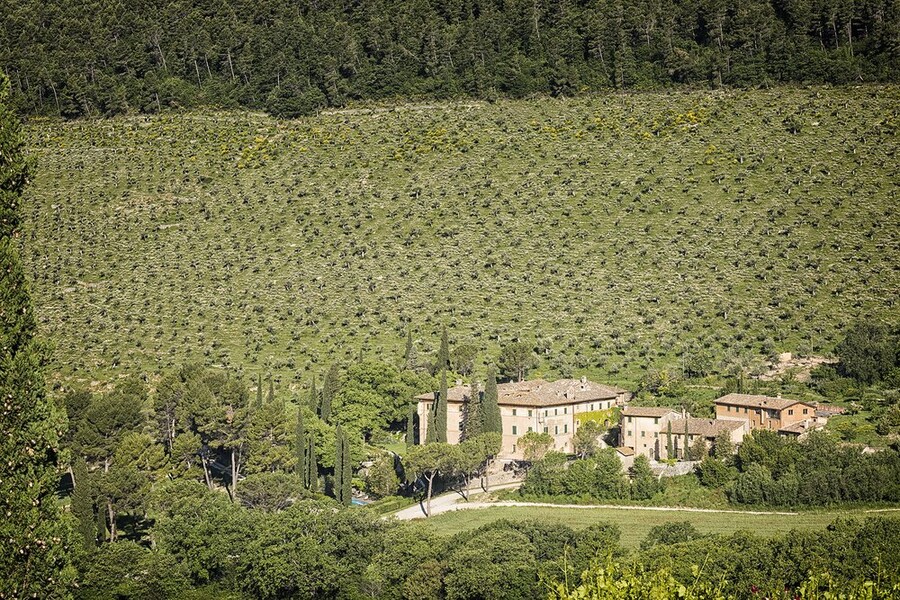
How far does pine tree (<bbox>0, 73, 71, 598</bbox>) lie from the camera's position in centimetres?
1944

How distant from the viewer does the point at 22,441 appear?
781 inches

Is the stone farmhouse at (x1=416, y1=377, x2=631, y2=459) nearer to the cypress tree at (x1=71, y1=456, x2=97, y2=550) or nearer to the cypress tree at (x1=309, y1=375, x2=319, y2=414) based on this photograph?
the cypress tree at (x1=309, y1=375, x2=319, y2=414)

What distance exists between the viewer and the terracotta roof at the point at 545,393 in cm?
7319

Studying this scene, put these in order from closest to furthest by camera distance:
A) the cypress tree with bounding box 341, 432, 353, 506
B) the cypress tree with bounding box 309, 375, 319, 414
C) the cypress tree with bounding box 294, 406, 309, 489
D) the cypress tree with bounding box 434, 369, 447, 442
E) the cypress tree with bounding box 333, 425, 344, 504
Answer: the cypress tree with bounding box 341, 432, 353, 506 → the cypress tree with bounding box 333, 425, 344, 504 → the cypress tree with bounding box 294, 406, 309, 489 → the cypress tree with bounding box 434, 369, 447, 442 → the cypress tree with bounding box 309, 375, 319, 414

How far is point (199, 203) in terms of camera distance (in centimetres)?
12125

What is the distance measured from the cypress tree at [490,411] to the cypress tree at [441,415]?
2436 millimetres

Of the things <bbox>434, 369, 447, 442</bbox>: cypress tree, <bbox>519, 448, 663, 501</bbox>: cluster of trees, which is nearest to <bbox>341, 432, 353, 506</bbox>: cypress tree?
<bbox>434, 369, 447, 442</bbox>: cypress tree

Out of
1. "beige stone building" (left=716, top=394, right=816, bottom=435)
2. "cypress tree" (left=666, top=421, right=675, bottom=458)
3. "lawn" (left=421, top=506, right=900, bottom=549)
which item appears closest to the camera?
"lawn" (left=421, top=506, right=900, bottom=549)

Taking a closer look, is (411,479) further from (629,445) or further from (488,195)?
(488,195)

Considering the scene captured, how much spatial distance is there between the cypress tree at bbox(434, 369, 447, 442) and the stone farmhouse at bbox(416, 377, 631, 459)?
1996 millimetres

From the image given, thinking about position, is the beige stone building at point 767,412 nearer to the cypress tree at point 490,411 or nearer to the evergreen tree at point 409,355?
the cypress tree at point 490,411

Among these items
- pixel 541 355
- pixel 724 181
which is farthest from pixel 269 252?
pixel 724 181

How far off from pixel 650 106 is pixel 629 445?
7468 centimetres

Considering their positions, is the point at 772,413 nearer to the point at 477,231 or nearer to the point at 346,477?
the point at 346,477
